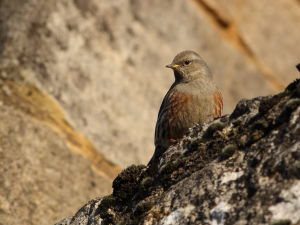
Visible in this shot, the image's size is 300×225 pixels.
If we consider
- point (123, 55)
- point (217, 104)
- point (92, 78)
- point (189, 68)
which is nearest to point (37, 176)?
point (189, 68)

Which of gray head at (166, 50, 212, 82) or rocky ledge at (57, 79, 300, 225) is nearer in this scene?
rocky ledge at (57, 79, 300, 225)

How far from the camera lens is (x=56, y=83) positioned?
69.8 ft

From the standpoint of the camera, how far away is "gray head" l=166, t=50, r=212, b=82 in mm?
14297

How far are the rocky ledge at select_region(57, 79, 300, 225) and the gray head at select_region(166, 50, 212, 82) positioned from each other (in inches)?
135

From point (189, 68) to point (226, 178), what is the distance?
5653 millimetres

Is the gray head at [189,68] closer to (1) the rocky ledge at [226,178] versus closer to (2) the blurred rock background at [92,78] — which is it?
(1) the rocky ledge at [226,178]

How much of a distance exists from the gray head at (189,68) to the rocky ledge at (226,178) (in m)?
3.44

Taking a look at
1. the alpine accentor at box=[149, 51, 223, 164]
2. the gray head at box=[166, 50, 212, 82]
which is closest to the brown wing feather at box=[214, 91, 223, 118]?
the alpine accentor at box=[149, 51, 223, 164]

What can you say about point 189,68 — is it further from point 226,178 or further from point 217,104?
point 226,178

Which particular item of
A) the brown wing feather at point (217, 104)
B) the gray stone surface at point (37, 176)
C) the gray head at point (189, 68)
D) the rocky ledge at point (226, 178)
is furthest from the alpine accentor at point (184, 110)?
the gray stone surface at point (37, 176)

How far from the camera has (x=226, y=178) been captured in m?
9.21

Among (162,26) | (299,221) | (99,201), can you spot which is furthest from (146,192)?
(162,26)

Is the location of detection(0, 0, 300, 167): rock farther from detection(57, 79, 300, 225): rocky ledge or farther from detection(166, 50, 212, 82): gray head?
detection(57, 79, 300, 225): rocky ledge

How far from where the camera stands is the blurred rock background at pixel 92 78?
17341 mm
